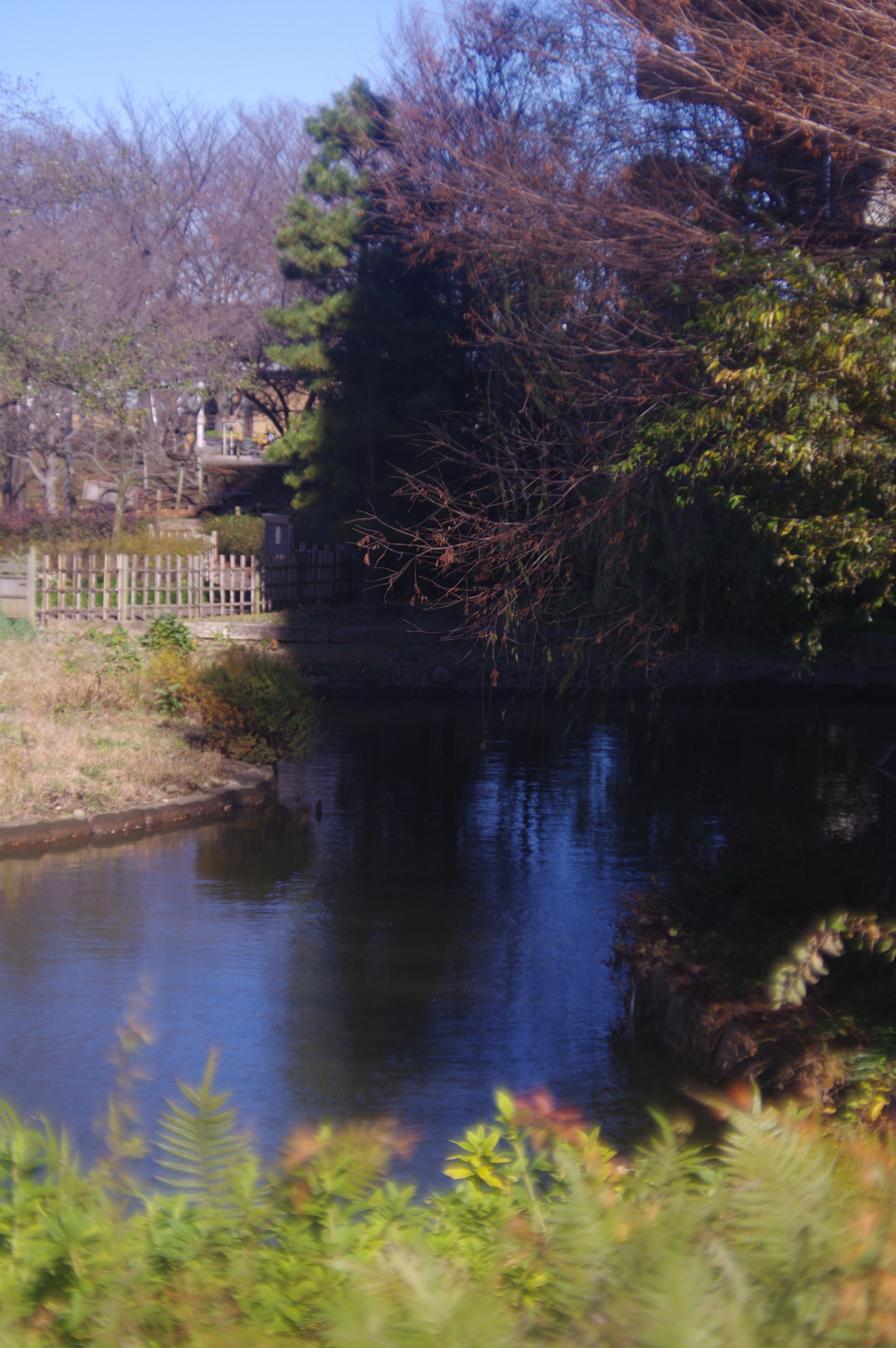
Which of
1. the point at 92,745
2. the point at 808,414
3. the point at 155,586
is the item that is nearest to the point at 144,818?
the point at 92,745

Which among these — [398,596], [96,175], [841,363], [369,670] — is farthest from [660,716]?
[96,175]

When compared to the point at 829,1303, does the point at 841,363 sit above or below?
above

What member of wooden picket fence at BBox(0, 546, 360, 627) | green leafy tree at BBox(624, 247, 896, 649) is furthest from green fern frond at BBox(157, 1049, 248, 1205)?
wooden picket fence at BBox(0, 546, 360, 627)

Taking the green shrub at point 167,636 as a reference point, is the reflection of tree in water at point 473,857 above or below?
below

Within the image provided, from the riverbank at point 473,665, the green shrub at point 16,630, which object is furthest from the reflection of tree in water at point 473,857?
the green shrub at point 16,630

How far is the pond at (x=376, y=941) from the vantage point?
5957 millimetres

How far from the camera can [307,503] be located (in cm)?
2836

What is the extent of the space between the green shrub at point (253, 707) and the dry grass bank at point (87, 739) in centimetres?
37

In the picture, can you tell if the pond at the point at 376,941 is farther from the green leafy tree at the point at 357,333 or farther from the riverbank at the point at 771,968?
the green leafy tree at the point at 357,333

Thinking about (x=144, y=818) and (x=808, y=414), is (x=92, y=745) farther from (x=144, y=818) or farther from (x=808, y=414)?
(x=808, y=414)

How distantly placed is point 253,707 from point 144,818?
2440 millimetres

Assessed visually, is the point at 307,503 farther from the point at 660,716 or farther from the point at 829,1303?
the point at 829,1303

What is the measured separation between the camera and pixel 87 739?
1246 cm

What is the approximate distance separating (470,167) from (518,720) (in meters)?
12.0
